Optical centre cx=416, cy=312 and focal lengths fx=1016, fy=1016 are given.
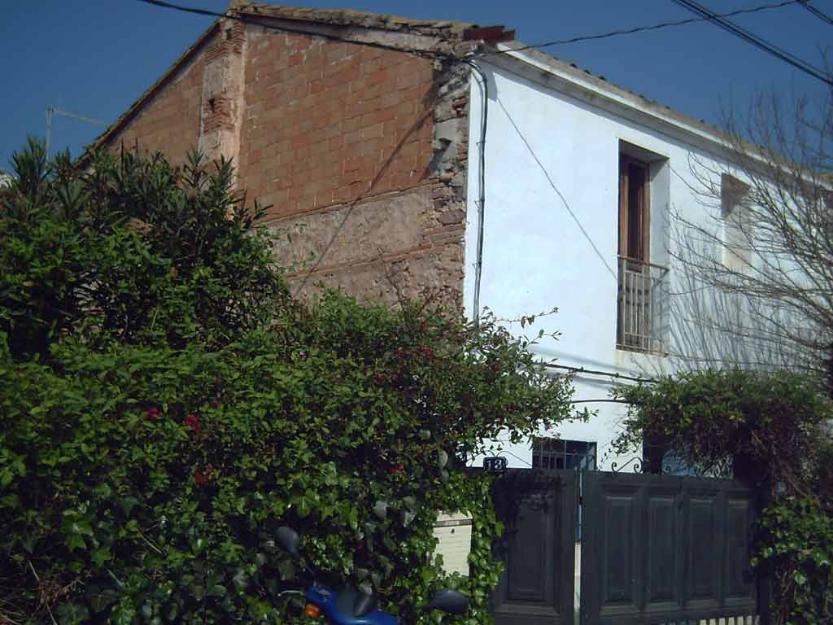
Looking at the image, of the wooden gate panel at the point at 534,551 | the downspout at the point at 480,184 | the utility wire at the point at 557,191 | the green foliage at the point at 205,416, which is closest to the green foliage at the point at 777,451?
the downspout at the point at 480,184

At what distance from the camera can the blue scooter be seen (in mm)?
5691

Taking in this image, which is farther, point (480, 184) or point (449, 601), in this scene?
point (480, 184)

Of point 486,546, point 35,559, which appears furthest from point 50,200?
point 486,546

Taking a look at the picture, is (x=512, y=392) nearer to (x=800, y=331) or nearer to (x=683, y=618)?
(x=683, y=618)

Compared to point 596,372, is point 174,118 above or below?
above

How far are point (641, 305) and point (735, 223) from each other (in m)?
2.11

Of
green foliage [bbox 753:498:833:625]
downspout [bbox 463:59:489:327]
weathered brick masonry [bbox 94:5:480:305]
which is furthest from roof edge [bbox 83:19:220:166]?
green foliage [bbox 753:498:833:625]

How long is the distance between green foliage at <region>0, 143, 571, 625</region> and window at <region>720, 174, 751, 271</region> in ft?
23.8

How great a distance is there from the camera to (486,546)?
24.8 feet

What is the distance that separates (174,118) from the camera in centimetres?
1519

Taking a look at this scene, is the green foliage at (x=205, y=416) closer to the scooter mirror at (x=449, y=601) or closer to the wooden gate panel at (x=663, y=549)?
the scooter mirror at (x=449, y=601)

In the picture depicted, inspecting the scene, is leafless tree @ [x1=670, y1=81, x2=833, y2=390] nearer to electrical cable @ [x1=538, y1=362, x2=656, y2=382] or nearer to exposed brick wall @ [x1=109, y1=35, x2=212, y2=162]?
electrical cable @ [x1=538, y1=362, x2=656, y2=382]

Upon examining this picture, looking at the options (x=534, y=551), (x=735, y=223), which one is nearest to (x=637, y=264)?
(x=735, y=223)

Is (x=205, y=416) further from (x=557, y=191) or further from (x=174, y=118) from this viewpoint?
(x=174, y=118)
